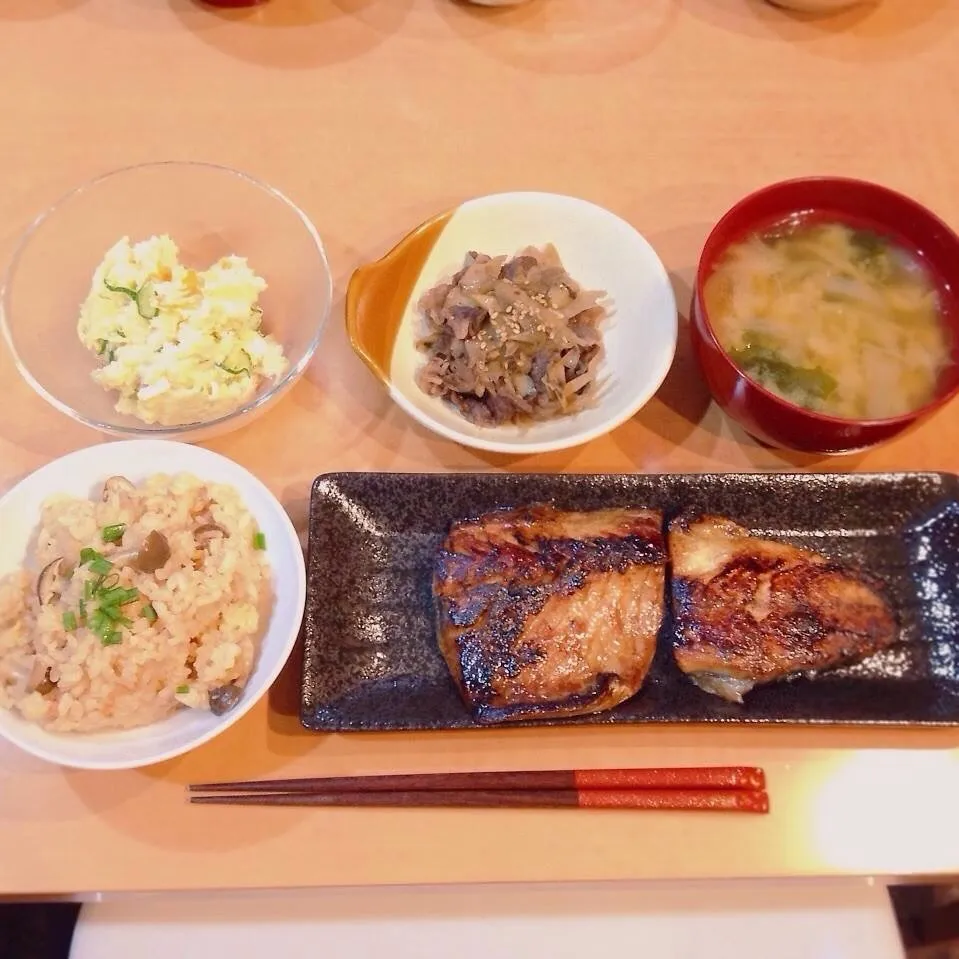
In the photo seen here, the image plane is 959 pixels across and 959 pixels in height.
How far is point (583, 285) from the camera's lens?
1891mm

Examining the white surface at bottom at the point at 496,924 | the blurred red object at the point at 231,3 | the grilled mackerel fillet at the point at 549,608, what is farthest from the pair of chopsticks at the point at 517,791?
the blurred red object at the point at 231,3

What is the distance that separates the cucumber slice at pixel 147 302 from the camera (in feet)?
5.57

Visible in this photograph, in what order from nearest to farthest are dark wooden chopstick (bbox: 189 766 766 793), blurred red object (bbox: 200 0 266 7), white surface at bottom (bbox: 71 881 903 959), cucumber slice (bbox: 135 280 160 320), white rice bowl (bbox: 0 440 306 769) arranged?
white rice bowl (bbox: 0 440 306 769), dark wooden chopstick (bbox: 189 766 766 793), white surface at bottom (bbox: 71 881 903 959), cucumber slice (bbox: 135 280 160 320), blurred red object (bbox: 200 0 266 7)

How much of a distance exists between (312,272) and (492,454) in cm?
53

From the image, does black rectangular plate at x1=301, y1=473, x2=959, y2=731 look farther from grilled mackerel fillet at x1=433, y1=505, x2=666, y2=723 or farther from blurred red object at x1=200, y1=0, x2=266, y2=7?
blurred red object at x1=200, y1=0, x2=266, y2=7

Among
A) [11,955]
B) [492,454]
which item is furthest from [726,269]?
[11,955]

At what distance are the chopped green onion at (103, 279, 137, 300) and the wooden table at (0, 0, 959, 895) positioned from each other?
11.5 inches

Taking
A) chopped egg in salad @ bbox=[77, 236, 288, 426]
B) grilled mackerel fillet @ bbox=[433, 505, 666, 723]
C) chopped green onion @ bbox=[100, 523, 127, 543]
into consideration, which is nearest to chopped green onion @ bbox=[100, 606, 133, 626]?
chopped green onion @ bbox=[100, 523, 127, 543]

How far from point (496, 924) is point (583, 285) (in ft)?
4.14

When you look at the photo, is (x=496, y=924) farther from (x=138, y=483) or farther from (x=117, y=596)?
(x=138, y=483)

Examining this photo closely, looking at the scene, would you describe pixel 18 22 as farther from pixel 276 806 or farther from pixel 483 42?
pixel 276 806

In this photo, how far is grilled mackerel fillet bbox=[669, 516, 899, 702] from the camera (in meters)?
1.56

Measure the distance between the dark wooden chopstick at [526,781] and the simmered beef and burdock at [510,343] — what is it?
661 mm

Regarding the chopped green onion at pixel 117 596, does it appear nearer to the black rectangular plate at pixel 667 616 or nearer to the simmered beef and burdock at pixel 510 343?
the black rectangular plate at pixel 667 616
